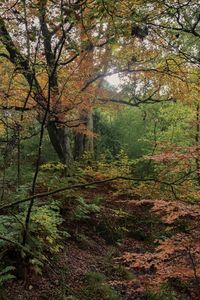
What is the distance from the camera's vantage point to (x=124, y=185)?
30.8 ft

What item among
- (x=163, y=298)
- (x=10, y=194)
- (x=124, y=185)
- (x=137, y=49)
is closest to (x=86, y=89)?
(x=137, y=49)

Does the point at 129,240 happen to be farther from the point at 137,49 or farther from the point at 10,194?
the point at 137,49

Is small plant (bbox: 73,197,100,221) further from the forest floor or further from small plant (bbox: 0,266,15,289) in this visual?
small plant (bbox: 0,266,15,289)

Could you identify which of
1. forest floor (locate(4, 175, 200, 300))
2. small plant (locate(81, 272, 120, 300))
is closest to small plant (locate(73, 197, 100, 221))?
forest floor (locate(4, 175, 200, 300))

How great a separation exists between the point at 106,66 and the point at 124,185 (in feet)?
12.7

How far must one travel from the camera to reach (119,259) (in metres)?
6.87

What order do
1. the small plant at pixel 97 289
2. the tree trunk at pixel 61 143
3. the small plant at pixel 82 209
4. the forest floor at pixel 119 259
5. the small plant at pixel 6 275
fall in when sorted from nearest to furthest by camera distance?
the small plant at pixel 6 275, the forest floor at pixel 119 259, the small plant at pixel 97 289, the small plant at pixel 82 209, the tree trunk at pixel 61 143

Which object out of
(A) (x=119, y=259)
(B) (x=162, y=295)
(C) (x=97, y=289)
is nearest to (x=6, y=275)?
(C) (x=97, y=289)

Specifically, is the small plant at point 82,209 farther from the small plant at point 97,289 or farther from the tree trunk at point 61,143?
the tree trunk at point 61,143

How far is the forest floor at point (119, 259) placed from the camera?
5.00m

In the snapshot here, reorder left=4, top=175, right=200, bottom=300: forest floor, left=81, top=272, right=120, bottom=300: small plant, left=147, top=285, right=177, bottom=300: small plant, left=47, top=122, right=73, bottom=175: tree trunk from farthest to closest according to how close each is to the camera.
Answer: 1. left=47, top=122, right=73, bottom=175: tree trunk
2. left=147, top=285, right=177, bottom=300: small plant
3. left=81, top=272, right=120, bottom=300: small plant
4. left=4, top=175, right=200, bottom=300: forest floor

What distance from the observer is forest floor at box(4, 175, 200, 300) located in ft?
16.4

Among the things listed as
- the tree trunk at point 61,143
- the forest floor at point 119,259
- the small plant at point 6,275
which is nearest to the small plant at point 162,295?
the forest floor at point 119,259

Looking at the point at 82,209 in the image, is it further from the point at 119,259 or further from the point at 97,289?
the point at 97,289
